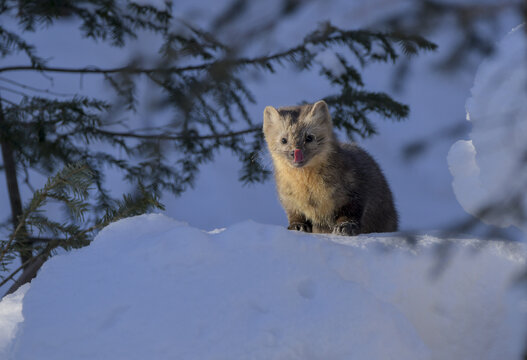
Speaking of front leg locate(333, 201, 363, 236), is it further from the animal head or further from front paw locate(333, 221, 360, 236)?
the animal head

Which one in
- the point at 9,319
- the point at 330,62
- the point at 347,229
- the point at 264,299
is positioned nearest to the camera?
the point at 264,299

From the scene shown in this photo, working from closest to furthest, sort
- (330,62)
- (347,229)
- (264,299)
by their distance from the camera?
(264,299) < (347,229) < (330,62)

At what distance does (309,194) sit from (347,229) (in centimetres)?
32

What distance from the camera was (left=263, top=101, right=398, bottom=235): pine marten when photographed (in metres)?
2.96

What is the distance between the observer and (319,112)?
3.04 metres

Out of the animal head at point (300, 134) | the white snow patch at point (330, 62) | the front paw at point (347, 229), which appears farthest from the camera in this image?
the white snow patch at point (330, 62)

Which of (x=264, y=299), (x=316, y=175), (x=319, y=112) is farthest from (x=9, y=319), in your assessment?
(x=319, y=112)

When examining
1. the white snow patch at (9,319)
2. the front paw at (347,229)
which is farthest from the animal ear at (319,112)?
the white snow patch at (9,319)

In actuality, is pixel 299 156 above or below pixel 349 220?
above

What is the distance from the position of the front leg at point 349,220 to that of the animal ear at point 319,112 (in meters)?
0.51

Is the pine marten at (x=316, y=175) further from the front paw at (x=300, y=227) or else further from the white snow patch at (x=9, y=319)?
the white snow patch at (x=9, y=319)

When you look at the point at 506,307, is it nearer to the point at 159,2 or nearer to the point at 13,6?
the point at 159,2

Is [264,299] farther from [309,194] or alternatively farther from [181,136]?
[181,136]

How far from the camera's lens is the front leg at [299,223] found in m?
3.07
